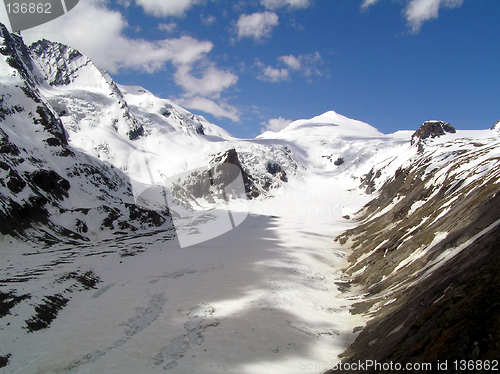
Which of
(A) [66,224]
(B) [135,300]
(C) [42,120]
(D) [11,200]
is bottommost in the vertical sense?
(B) [135,300]

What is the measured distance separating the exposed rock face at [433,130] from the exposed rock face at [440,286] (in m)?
102

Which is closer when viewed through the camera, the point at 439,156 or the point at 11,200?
the point at 11,200

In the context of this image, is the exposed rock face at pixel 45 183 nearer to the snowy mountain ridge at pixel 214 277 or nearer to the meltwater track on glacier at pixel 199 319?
the snowy mountain ridge at pixel 214 277

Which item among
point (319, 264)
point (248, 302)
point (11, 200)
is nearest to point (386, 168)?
point (319, 264)

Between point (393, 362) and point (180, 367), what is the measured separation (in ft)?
35.5

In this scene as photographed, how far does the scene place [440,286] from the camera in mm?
10336

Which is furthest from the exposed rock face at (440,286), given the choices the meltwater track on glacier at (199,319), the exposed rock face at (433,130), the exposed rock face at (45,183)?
the exposed rock face at (433,130)

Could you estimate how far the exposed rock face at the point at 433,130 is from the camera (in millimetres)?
116463

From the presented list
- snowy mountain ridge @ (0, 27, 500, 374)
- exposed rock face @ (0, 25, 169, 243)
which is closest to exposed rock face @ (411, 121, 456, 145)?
snowy mountain ridge @ (0, 27, 500, 374)

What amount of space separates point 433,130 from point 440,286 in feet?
430

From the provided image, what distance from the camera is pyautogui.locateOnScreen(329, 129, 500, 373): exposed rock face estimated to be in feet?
22.2

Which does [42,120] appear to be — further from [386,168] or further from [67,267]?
[386,168]

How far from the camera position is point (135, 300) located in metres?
24.7

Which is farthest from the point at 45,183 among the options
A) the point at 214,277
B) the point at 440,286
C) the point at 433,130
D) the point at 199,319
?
the point at 433,130
